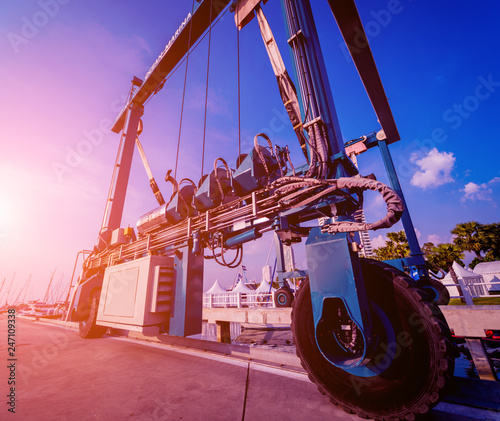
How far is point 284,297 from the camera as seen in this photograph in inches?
316

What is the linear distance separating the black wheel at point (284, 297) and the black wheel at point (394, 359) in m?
6.01

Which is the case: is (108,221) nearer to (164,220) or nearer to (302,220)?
(164,220)

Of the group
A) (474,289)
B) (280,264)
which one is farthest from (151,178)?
(474,289)

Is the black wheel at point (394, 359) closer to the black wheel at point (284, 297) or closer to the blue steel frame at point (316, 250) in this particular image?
the blue steel frame at point (316, 250)

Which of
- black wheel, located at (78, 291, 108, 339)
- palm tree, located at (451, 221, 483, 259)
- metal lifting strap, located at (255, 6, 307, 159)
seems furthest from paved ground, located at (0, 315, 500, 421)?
palm tree, located at (451, 221, 483, 259)

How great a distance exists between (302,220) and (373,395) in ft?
7.32

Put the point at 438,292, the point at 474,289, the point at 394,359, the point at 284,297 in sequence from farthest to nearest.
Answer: the point at 474,289, the point at 284,297, the point at 438,292, the point at 394,359

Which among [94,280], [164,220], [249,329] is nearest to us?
[164,220]

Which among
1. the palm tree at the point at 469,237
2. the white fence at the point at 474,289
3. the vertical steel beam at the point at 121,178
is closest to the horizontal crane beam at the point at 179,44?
the vertical steel beam at the point at 121,178

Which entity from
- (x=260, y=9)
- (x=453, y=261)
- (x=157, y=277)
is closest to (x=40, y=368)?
(x=157, y=277)

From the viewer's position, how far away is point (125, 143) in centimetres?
1063

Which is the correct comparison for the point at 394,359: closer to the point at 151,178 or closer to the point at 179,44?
the point at 151,178

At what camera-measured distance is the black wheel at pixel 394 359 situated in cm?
160

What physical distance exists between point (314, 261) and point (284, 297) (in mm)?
6417
